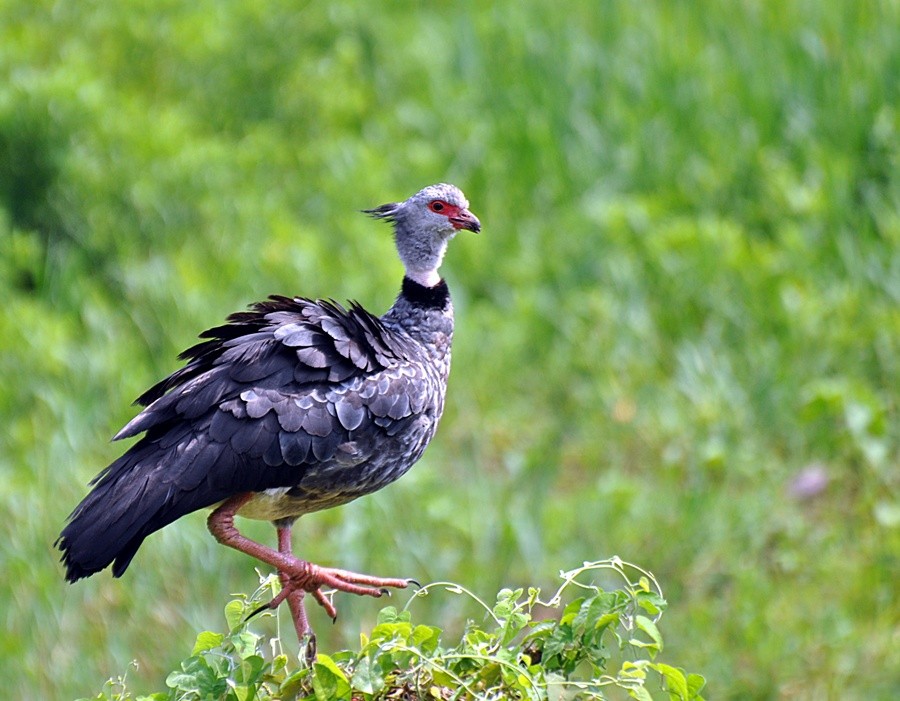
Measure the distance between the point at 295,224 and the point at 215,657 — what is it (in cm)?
477

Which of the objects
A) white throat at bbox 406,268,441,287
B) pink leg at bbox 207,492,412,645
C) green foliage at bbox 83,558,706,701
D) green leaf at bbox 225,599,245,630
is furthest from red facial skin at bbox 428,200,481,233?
green leaf at bbox 225,599,245,630

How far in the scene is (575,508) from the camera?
18.9 feet

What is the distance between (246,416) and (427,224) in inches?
32.9

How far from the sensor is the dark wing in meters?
3.07

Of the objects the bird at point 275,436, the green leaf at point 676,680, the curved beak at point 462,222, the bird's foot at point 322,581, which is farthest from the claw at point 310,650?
the curved beak at point 462,222

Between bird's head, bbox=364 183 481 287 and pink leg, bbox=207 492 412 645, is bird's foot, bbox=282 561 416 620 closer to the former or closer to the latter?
pink leg, bbox=207 492 412 645

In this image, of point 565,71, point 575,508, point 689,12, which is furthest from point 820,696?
point 689,12

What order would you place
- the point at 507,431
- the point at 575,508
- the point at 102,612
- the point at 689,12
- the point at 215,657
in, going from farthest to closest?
the point at 689,12 → the point at 507,431 → the point at 575,508 → the point at 102,612 → the point at 215,657

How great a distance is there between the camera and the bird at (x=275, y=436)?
10.2ft

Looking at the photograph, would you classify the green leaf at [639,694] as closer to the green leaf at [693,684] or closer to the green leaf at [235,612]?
the green leaf at [693,684]

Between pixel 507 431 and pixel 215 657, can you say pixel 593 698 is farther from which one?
pixel 507 431

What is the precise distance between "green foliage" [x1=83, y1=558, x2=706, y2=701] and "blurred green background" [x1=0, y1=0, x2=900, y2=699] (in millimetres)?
2306

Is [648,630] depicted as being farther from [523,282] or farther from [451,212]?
[523,282]

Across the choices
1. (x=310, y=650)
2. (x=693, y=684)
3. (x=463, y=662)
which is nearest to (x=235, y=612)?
(x=310, y=650)
